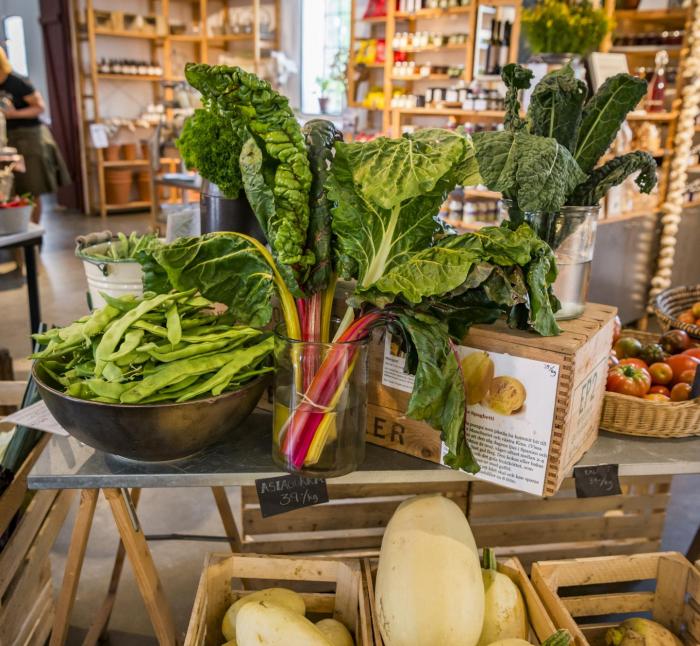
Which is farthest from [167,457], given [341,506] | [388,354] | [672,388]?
[672,388]

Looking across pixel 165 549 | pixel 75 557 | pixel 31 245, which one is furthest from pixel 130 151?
pixel 75 557

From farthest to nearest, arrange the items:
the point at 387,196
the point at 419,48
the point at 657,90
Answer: the point at 419,48 < the point at 657,90 < the point at 387,196

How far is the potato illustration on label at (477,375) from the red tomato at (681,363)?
3.00ft

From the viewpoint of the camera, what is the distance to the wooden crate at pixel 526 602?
1330mm

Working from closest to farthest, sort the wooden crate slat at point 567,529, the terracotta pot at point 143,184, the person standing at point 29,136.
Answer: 1. the wooden crate slat at point 567,529
2. the person standing at point 29,136
3. the terracotta pot at point 143,184

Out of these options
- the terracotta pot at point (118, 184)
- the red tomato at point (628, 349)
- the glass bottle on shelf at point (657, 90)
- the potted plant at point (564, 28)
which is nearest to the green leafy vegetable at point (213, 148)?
the red tomato at point (628, 349)

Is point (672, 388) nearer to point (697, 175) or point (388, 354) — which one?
point (388, 354)

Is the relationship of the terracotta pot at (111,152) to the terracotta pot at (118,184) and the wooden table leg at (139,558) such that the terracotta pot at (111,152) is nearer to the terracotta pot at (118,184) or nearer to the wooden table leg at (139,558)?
the terracotta pot at (118,184)

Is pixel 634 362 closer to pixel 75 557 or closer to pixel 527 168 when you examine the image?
pixel 527 168

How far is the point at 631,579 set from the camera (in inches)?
59.3

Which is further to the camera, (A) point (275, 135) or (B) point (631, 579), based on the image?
(B) point (631, 579)

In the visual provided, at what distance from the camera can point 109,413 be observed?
3.58ft

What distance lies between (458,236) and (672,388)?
3.26 ft

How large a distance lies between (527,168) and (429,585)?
2.35ft
